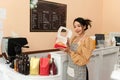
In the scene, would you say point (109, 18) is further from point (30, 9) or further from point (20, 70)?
point (20, 70)

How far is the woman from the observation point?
2156 mm

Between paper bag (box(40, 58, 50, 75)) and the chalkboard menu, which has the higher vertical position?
the chalkboard menu

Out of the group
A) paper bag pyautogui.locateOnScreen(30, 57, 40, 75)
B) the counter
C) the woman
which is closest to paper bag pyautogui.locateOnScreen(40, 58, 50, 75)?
paper bag pyautogui.locateOnScreen(30, 57, 40, 75)

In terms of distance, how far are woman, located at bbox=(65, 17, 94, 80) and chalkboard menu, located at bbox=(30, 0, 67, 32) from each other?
1025mm

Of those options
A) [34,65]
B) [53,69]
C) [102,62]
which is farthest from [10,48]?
[102,62]

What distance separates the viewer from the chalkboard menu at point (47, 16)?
3.16 m

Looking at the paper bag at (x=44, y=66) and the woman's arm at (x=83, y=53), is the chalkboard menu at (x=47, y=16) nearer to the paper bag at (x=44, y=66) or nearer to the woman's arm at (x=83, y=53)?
the paper bag at (x=44, y=66)

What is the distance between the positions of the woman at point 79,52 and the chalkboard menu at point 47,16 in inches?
40.3

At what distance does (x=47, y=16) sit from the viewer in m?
3.35

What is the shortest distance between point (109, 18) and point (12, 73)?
9.98 feet

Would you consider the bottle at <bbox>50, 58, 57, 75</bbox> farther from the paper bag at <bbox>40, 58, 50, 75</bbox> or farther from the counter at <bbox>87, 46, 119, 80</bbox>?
the counter at <bbox>87, 46, 119, 80</bbox>

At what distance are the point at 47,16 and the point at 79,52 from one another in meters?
1.37

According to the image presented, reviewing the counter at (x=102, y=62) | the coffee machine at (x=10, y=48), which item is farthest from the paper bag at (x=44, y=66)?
the counter at (x=102, y=62)

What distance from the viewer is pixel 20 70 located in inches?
88.6
